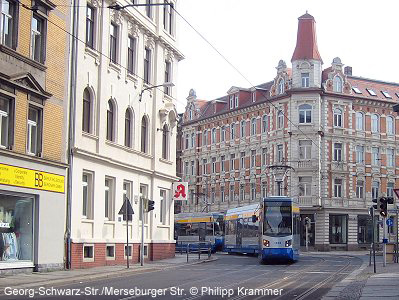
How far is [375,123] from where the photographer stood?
72562 mm

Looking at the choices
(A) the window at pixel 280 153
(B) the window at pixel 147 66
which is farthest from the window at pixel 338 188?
(B) the window at pixel 147 66

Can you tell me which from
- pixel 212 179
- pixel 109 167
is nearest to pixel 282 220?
pixel 109 167

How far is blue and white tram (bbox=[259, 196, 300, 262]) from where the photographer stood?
35.4 metres

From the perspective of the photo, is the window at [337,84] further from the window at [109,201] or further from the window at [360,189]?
the window at [109,201]

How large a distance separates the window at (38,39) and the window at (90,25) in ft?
12.4

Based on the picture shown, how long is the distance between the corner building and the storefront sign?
143 feet

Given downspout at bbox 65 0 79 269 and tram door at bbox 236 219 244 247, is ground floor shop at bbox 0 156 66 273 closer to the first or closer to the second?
downspout at bbox 65 0 79 269

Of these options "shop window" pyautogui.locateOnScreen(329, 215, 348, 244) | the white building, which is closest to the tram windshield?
the white building

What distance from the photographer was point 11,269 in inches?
938

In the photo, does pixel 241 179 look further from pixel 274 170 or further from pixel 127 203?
pixel 127 203

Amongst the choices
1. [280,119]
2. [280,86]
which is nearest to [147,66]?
[280,119]

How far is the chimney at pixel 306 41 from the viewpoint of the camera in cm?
6844

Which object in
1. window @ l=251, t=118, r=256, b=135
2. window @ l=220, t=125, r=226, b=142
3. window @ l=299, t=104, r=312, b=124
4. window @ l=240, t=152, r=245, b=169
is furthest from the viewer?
window @ l=220, t=125, r=226, b=142

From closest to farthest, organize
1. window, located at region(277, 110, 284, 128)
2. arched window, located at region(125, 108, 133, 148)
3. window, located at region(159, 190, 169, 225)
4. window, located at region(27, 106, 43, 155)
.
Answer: window, located at region(27, 106, 43, 155), arched window, located at region(125, 108, 133, 148), window, located at region(159, 190, 169, 225), window, located at region(277, 110, 284, 128)
